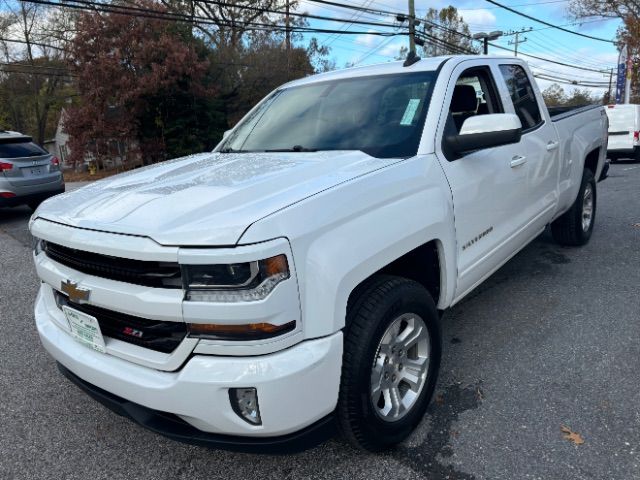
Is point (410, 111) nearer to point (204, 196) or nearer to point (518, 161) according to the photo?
point (518, 161)

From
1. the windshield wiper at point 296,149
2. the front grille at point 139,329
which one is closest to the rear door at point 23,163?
the windshield wiper at point 296,149

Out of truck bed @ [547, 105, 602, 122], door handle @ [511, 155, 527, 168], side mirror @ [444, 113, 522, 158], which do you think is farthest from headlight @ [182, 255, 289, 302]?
truck bed @ [547, 105, 602, 122]

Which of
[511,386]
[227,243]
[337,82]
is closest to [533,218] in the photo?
[511,386]

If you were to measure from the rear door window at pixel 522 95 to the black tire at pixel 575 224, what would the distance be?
135 cm

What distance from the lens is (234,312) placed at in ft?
5.70

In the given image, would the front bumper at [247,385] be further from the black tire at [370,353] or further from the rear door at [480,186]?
the rear door at [480,186]

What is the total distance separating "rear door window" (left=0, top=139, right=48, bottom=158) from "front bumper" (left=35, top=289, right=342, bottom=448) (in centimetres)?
863

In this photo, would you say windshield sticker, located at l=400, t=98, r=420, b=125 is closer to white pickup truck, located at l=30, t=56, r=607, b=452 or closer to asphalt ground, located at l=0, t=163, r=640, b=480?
white pickup truck, located at l=30, t=56, r=607, b=452

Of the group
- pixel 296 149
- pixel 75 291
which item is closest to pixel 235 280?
pixel 75 291

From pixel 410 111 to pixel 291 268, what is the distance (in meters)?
1.51

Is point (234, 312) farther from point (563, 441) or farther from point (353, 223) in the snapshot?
point (563, 441)

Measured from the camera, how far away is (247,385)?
68.9 inches

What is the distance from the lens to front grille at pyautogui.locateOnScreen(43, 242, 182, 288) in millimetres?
1831

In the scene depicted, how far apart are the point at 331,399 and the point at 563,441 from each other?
4.08 feet
